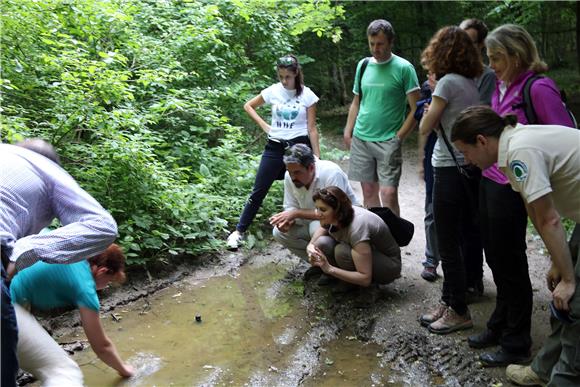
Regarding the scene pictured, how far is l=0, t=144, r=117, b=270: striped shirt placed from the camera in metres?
2.02

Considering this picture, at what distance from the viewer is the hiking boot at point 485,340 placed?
3160 millimetres

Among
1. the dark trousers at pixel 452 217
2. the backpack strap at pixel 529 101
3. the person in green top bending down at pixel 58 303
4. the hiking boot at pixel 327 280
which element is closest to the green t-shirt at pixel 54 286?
the person in green top bending down at pixel 58 303

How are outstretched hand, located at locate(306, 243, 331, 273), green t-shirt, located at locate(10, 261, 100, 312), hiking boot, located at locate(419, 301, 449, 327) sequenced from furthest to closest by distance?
1. outstretched hand, located at locate(306, 243, 331, 273)
2. hiking boot, located at locate(419, 301, 449, 327)
3. green t-shirt, located at locate(10, 261, 100, 312)

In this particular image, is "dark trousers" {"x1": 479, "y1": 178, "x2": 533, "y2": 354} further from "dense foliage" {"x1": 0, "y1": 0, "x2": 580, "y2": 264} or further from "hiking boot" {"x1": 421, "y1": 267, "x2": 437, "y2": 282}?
"dense foliage" {"x1": 0, "y1": 0, "x2": 580, "y2": 264}

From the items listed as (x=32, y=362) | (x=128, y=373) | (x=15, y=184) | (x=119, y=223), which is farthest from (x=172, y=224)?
(x=15, y=184)

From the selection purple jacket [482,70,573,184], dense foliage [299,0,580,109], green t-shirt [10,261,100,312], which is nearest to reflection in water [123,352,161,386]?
green t-shirt [10,261,100,312]

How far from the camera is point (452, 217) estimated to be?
3.22m

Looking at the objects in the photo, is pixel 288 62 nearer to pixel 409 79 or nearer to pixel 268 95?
pixel 268 95

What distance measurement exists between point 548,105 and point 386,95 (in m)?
1.76

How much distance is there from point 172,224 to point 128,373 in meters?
2.04

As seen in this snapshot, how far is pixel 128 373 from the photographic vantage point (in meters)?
3.07

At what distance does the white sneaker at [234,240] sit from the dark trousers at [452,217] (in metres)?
2.22

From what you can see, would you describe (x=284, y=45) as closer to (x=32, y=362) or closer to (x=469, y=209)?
(x=469, y=209)

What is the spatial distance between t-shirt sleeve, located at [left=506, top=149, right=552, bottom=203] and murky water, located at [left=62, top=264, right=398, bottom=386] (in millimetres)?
1445
